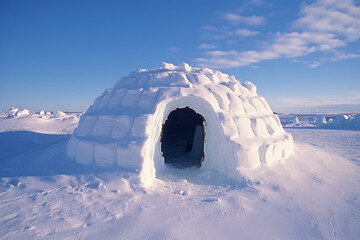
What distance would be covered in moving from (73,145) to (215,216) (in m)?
4.19

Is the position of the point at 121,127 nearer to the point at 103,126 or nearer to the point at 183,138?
the point at 103,126

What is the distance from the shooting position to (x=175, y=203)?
12.1 ft

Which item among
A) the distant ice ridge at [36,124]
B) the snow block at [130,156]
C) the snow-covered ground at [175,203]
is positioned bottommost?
the snow-covered ground at [175,203]

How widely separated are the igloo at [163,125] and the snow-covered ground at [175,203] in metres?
0.30

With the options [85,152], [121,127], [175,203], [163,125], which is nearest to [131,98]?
[121,127]

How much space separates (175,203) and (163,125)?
230 centimetres

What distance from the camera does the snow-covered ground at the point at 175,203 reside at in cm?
292

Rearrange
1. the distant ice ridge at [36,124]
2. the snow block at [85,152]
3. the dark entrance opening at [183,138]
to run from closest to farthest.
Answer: the snow block at [85,152] → the dark entrance opening at [183,138] → the distant ice ridge at [36,124]

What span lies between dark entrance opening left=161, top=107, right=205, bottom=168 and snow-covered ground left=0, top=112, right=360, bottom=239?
6.54 ft

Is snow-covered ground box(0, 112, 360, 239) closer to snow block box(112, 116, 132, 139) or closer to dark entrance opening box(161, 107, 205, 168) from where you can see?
snow block box(112, 116, 132, 139)

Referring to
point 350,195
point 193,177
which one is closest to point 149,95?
point 193,177

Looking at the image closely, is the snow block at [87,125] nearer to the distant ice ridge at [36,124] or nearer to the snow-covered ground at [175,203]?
the snow-covered ground at [175,203]

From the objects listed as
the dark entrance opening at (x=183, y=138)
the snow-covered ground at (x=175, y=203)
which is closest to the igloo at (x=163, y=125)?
the snow-covered ground at (x=175, y=203)

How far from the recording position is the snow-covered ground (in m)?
2.92
